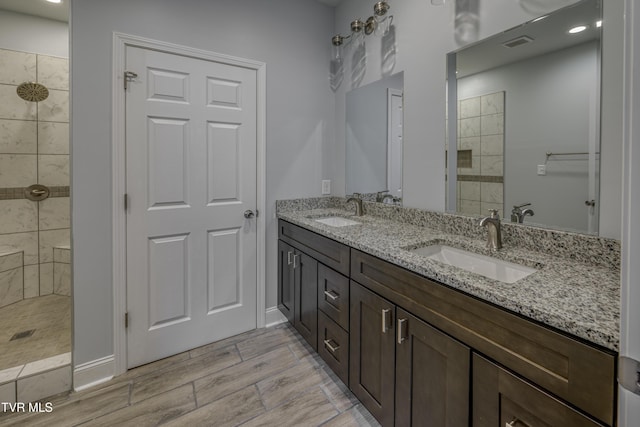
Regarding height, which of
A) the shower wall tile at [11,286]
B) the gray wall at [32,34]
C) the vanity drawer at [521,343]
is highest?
the gray wall at [32,34]

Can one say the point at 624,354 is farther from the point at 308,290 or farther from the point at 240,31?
the point at 240,31

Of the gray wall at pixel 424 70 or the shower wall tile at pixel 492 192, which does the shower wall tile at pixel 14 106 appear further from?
the shower wall tile at pixel 492 192

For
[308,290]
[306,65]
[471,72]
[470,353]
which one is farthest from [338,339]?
[306,65]

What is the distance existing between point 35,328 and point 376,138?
2752mm

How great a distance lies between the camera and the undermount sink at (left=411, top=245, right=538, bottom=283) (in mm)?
1224

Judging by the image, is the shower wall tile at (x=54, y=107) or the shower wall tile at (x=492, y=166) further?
the shower wall tile at (x=54, y=107)

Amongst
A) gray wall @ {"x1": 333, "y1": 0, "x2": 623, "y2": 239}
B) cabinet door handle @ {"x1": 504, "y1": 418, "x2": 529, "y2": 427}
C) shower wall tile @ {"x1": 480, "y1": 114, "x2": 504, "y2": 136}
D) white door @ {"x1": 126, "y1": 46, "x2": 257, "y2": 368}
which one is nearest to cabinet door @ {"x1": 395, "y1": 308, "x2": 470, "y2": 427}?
cabinet door handle @ {"x1": 504, "y1": 418, "x2": 529, "y2": 427}

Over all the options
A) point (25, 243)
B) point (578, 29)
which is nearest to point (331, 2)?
point (578, 29)

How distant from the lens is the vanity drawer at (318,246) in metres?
1.59

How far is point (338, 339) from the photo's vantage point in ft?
5.42

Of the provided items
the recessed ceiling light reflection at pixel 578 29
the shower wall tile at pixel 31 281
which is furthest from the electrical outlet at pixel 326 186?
the shower wall tile at pixel 31 281

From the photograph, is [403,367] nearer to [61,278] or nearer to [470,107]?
[470,107]

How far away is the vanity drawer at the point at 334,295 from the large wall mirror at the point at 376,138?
73 cm

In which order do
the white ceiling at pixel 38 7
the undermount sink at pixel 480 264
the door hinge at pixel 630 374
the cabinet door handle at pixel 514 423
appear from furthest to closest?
the white ceiling at pixel 38 7 < the undermount sink at pixel 480 264 < the cabinet door handle at pixel 514 423 < the door hinge at pixel 630 374
